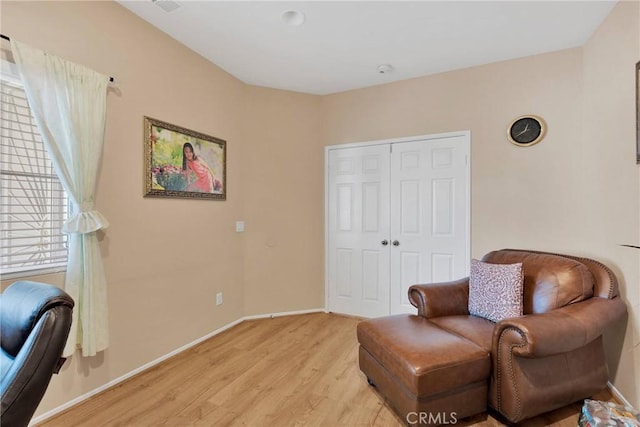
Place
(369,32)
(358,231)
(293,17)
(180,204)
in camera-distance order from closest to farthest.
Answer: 1. (293,17)
2. (369,32)
3. (180,204)
4. (358,231)

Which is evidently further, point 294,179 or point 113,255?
point 294,179

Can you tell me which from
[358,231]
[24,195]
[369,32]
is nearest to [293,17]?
[369,32]

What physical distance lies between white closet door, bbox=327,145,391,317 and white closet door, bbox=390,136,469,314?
0.12 m

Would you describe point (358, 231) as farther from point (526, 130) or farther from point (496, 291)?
point (526, 130)

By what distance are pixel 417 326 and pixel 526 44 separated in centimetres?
255

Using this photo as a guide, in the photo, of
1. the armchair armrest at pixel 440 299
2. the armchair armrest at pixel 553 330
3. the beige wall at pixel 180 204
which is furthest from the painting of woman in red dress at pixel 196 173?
the armchair armrest at pixel 553 330

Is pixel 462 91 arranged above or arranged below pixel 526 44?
below

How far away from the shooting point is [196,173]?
283 cm

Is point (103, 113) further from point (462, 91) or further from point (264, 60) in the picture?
point (462, 91)

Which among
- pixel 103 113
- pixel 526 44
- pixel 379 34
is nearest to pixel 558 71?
pixel 526 44

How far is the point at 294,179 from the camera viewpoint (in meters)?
3.65

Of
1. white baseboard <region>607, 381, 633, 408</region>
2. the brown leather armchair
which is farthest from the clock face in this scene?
white baseboard <region>607, 381, 633, 408</region>

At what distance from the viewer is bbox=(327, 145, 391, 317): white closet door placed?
346 centimetres
